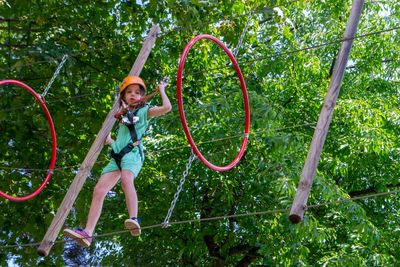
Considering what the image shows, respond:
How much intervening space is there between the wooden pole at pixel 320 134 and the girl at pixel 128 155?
3.56 ft

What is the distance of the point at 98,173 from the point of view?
9.41 meters

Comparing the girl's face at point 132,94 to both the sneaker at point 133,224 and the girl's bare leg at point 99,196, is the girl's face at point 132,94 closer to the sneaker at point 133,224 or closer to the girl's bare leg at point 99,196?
the girl's bare leg at point 99,196

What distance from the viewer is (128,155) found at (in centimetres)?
559

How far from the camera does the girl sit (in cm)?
552

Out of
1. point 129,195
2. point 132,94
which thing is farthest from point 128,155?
point 132,94

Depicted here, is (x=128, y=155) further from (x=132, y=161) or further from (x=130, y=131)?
(x=130, y=131)

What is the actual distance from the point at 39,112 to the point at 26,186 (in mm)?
926

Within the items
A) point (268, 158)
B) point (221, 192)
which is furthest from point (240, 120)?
point (221, 192)

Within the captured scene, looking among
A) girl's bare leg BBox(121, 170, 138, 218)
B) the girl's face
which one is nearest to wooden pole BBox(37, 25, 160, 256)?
the girl's face

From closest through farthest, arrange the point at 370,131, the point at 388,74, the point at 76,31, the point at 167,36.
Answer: the point at 76,31, the point at 167,36, the point at 370,131, the point at 388,74

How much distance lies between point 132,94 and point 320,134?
1.48 meters

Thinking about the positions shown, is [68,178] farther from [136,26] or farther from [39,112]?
[136,26]

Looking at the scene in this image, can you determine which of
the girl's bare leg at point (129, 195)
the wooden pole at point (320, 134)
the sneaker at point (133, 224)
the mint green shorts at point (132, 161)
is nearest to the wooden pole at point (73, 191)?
the mint green shorts at point (132, 161)

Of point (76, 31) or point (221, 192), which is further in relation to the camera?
point (221, 192)
